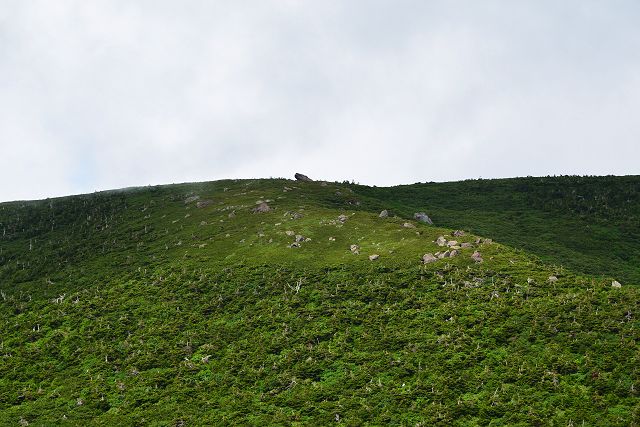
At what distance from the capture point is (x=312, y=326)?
153 feet

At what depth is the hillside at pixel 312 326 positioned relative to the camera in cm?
3528

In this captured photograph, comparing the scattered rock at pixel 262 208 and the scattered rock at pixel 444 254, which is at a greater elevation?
the scattered rock at pixel 262 208

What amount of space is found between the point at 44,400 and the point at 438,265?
35399 millimetres

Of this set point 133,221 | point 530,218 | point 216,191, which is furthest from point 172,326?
point 530,218

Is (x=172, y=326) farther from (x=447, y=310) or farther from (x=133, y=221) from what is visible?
(x=133, y=221)

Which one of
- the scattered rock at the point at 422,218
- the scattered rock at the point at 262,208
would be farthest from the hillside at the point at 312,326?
the scattered rock at the point at 422,218

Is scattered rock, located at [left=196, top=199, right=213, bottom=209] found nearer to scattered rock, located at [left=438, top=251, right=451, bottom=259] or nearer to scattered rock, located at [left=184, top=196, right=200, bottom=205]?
scattered rock, located at [left=184, top=196, right=200, bottom=205]

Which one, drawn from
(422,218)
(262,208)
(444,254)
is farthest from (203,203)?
(444,254)

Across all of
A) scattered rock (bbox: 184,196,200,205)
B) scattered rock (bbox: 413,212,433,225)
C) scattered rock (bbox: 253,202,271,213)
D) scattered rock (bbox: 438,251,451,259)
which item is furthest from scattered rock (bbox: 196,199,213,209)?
scattered rock (bbox: 438,251,451,259)

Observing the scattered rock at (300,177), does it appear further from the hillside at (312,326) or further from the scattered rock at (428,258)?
the scattered rock at (428,258)

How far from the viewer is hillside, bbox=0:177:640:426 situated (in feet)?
116

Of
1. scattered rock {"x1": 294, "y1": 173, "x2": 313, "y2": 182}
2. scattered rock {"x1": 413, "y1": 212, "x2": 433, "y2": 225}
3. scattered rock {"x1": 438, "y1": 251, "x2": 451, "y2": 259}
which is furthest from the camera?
scattered rock {"x1": 294, "y1": 173, "x2": 313, "y2": 182}

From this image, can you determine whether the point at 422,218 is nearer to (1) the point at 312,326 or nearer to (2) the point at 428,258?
(2) the point at 428,258

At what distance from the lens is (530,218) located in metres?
95.8
